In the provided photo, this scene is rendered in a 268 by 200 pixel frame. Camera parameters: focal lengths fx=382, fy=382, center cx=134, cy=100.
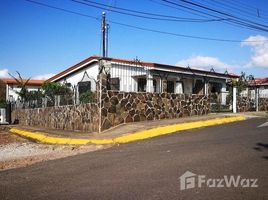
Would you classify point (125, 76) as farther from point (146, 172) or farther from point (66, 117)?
point (146, 172)

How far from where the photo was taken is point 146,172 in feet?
25.1

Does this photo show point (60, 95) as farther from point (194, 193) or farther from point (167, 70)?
point (194, 193)

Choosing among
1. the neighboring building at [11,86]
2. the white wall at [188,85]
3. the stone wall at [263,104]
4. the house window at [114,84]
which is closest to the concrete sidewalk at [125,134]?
the house window at [114,84]

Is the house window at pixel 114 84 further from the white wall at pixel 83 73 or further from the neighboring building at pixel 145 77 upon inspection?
the white wall at pixel 83 73

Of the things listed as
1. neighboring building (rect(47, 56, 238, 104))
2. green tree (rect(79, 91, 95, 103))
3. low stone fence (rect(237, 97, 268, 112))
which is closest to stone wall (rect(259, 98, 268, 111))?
low stone fence (rect(237, 97, 268, 112))

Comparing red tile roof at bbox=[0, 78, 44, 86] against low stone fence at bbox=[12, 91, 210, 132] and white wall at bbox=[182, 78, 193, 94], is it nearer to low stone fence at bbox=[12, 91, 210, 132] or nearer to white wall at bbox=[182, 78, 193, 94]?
white wall at bbox=[182, 78, 193, 94]

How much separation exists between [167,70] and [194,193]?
21.5 metres

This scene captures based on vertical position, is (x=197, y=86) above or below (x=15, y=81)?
below

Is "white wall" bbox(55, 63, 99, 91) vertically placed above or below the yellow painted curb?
above

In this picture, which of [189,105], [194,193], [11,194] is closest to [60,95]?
[189,105]

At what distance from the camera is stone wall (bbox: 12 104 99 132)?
1641 centimetres

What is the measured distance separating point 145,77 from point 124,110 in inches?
159

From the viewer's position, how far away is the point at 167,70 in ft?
89.0

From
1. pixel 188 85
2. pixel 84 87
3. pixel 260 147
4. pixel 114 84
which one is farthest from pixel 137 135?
pixel 188 85
